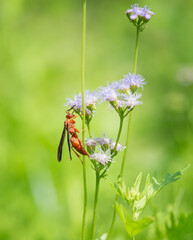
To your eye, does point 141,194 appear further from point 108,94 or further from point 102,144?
point 108,94

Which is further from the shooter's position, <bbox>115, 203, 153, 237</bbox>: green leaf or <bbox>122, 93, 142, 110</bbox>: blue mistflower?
<bbox>122, 93, 142, 110</bbox>: blue mistflower

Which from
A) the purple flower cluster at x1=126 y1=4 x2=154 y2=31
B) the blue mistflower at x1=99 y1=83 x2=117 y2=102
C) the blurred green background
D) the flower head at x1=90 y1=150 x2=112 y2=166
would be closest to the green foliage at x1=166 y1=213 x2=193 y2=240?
the blurred green background

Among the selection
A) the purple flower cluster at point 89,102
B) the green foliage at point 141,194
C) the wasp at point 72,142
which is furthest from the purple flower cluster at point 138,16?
the green foliage at point 141,194

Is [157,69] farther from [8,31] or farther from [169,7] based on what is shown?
[8,31]

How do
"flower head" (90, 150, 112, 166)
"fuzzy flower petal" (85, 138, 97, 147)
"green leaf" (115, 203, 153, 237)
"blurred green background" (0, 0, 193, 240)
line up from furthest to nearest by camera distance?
"blurred green background" (0, 0, 193, 240) → "fuzzy flower petal" (85, 138, 97, 147) → "flower head" (90, 150, 112, 166) → "green leaf" (115, 203, 153, 237)

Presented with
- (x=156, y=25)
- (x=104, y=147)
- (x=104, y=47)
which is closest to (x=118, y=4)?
(x=104, y=47)

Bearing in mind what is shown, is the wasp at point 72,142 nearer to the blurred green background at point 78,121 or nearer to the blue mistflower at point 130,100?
the blue mistflower at point 130,100

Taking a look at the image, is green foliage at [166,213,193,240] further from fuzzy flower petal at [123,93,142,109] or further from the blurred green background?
fuzzy flower petal at [123,93,142,109]
